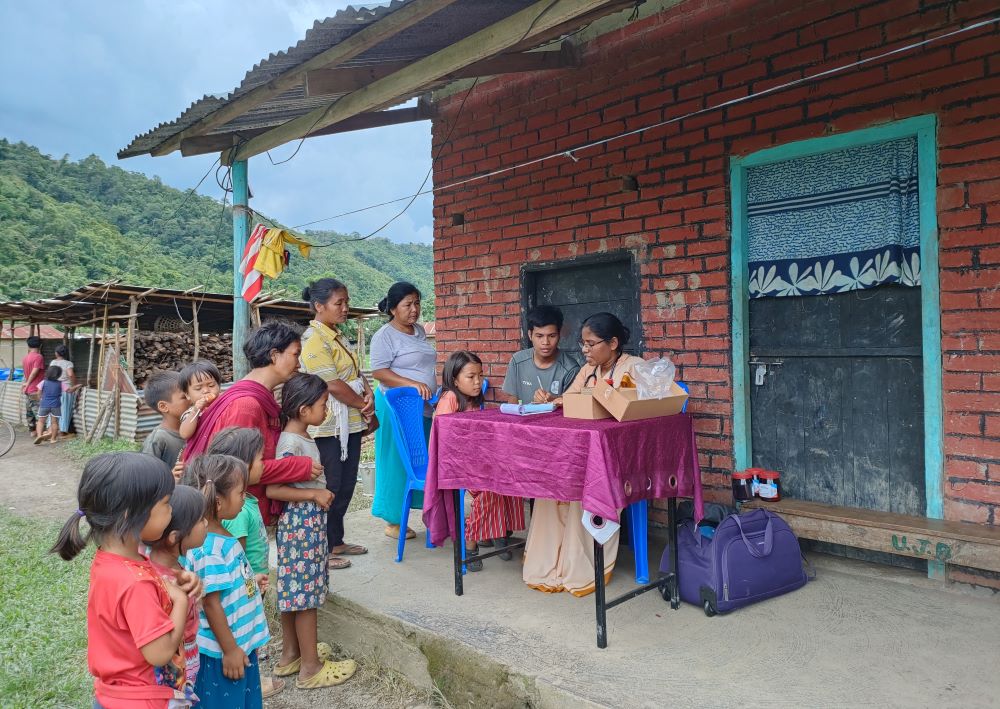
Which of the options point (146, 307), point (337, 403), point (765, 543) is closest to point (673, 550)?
point (765, 543)

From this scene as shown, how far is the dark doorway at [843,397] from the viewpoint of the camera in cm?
352

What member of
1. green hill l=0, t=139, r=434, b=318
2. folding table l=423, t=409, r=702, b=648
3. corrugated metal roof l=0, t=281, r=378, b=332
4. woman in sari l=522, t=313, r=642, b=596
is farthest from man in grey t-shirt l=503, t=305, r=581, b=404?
green hill l=0, t=139, r=434, b=318

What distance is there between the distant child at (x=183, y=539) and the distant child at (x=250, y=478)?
1.58 ft

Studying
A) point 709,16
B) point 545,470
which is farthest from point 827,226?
point 545,470

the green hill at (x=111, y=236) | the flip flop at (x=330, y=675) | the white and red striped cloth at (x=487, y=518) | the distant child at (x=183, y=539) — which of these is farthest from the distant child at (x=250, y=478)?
the green hill at (x=111, y=236)

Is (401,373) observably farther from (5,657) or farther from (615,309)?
(5,657)

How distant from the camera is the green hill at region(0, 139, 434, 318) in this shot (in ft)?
89.1

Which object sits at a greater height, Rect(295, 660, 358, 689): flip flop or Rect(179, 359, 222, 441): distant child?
Rect(179, 359, 222, 441): distant child

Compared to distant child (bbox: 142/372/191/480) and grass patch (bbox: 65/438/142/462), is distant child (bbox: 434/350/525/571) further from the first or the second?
grass patch (bbox: 65/438/142/462)

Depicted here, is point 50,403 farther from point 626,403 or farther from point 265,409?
point 626,403

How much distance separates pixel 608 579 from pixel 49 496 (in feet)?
24.7

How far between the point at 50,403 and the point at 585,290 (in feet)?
39.4

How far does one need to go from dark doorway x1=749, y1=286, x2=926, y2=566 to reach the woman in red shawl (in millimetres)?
2668

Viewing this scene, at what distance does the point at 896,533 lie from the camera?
3.26 m
